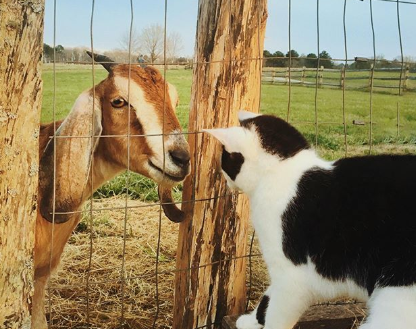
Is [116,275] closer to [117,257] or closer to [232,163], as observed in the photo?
[117,257]

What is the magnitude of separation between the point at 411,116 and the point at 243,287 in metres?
9.01

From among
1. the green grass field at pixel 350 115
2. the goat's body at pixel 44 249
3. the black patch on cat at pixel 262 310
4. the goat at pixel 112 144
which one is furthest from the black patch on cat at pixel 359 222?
the green grass field at pixel 350 115

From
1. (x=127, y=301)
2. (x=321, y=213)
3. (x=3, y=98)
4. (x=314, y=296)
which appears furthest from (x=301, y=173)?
(x=127, y=301)

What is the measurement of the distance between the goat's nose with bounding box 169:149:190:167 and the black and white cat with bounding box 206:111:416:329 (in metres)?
0.37

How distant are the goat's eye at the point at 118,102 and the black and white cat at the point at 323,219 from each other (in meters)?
0.85

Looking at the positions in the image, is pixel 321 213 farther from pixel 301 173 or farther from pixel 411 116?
pixel 411 116

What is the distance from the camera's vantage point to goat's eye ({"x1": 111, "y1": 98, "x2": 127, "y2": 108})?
339cm

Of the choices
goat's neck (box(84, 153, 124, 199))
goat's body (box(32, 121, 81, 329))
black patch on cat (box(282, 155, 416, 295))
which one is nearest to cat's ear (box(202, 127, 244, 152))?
black patch on cat (box(282, 155, 416, 295))

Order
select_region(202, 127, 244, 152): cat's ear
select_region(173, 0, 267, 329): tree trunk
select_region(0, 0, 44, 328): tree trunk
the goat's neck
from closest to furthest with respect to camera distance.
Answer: select_region(0, 0, 44, 328): tree trunk → select_region(202, 127, 244, 152): cat's ear → select_region(173, 0, 267, 329): tree trunk → the goat's neck

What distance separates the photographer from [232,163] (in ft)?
9.30

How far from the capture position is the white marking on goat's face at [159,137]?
3.22 meters

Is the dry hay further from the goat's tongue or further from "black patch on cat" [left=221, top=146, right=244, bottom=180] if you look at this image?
"black patch on cat" [left=221, top=146, right=244, bottom=180]

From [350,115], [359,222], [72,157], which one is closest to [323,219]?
[359,222]

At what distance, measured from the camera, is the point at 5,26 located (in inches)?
95.2
